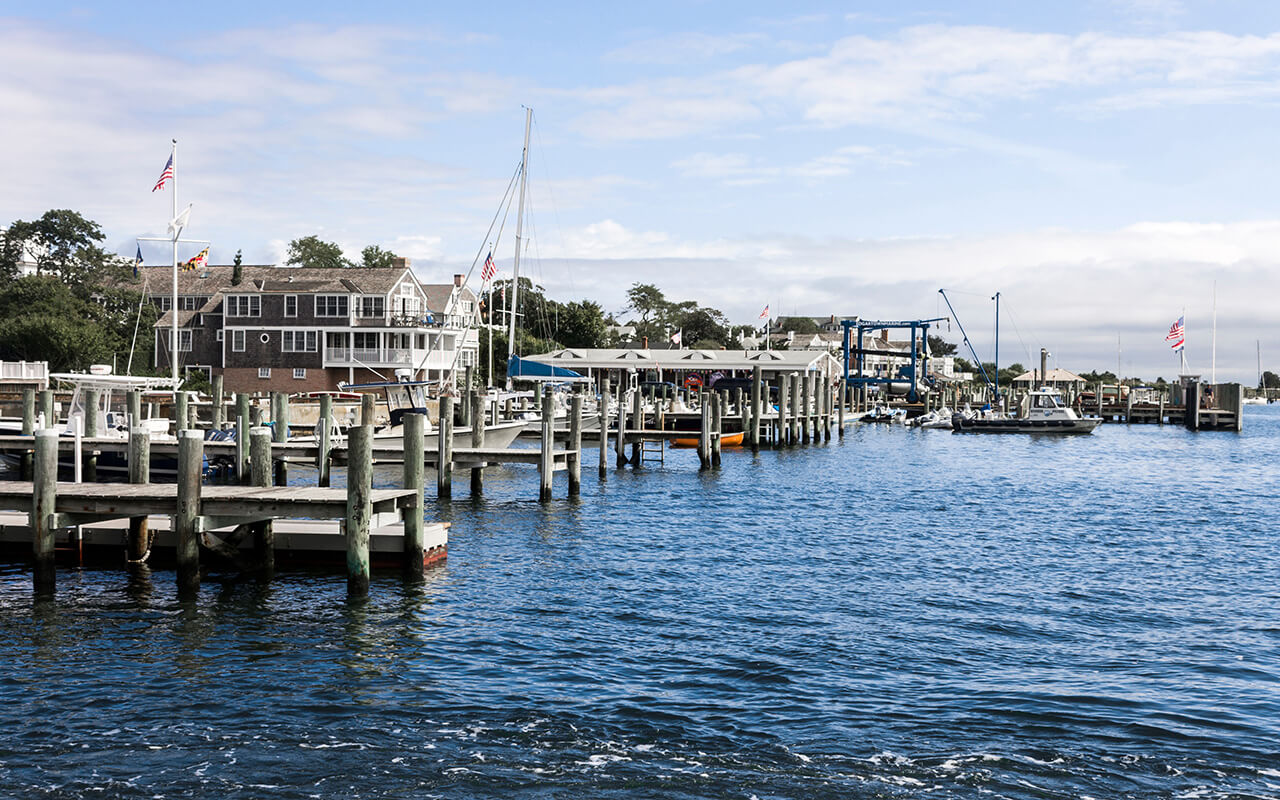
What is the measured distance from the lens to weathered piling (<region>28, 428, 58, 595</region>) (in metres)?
19.4

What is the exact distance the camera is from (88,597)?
19.7m

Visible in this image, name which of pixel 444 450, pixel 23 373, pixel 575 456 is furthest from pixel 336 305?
pixel 444 450

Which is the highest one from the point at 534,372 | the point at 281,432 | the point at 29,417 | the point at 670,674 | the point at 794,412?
the point at 534,372

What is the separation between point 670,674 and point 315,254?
131682 mm

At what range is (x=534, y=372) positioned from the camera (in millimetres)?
65438

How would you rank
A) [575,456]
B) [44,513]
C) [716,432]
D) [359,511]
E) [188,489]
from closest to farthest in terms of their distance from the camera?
[188,489], [359,511], [44,513], [575,456], [716,432]

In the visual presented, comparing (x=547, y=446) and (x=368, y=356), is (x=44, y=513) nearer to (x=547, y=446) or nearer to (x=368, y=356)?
(x=547, y=446)

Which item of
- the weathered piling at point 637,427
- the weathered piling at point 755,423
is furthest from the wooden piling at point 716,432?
the weathered piling at point 755,423

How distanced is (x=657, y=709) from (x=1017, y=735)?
430 cm

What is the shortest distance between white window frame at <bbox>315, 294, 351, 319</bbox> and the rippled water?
5753 centimetres

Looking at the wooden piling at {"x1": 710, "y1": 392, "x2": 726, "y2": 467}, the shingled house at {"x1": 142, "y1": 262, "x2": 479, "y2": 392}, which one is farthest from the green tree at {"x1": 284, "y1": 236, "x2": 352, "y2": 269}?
the wooden piling at {"x1": 710, "y1": 392, "x2": 726, "y2": 467}

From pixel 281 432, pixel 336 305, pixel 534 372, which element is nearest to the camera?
pixel 281 432

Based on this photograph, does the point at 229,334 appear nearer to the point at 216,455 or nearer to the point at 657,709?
the point at 216,455

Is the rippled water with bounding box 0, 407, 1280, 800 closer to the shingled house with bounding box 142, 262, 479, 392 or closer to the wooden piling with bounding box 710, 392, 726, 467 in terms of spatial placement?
the wooden piling with bounding box 710, 392, 726, 467
